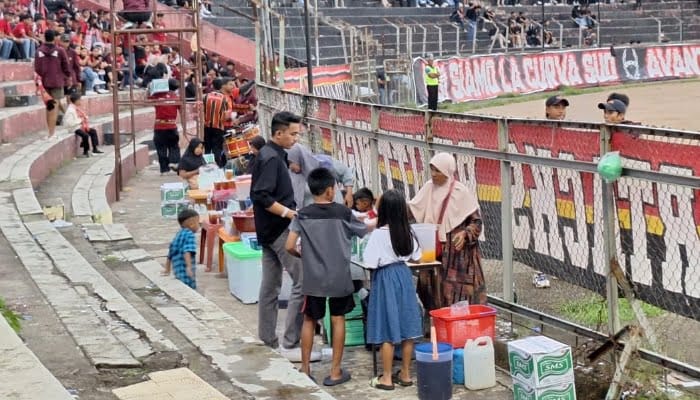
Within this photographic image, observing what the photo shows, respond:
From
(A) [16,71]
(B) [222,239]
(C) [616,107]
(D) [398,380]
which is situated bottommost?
(D) [398,380]

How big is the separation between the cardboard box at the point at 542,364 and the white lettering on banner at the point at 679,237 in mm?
775

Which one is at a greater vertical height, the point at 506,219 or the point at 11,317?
the point at 506,219

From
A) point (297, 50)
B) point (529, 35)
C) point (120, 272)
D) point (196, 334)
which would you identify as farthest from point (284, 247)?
point (529, 35)

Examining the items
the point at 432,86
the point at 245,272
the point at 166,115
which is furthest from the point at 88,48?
the point at 245,272

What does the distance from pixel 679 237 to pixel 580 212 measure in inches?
39.6

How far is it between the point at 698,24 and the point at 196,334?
4662 centimetres

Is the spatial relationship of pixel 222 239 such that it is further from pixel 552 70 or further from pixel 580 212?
pixel 552 70

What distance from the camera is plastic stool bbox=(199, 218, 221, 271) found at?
43.2 feet

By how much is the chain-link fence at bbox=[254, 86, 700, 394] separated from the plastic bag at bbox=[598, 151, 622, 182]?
0.06m

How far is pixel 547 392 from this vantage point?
796 cm

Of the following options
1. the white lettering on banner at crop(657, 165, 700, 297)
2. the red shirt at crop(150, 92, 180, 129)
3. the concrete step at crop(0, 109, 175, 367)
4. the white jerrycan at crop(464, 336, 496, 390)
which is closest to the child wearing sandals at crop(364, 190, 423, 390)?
the white jerrycan at crop(464, 336, 496, 390)

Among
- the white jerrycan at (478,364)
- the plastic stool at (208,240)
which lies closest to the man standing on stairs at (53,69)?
the plastic stool at (208,240)

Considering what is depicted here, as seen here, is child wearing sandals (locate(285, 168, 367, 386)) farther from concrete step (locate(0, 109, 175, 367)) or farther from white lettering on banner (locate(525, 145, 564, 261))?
white lettering on banner (locate(525, 145, 564, 261))

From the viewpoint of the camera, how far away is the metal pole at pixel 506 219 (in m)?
9.28
